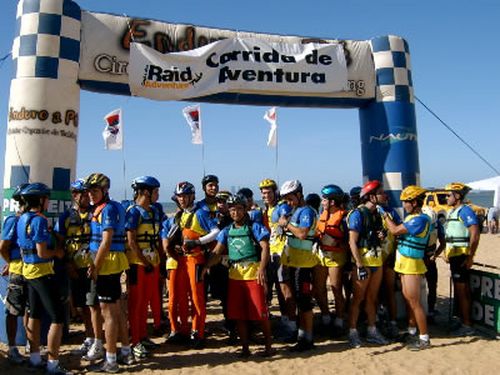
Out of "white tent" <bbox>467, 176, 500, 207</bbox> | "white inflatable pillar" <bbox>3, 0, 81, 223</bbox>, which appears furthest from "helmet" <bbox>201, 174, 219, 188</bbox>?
"white tent" <bbox>467, 176, 500, 207</bbox>

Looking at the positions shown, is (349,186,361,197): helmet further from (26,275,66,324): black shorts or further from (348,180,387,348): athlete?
(26,275,66,324): black shorts

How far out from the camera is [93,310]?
4.84 metres

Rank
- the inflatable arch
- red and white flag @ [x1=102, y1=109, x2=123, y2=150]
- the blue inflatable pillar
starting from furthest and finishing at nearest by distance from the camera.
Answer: red and white flag @ [x1=102, y1=109, x2=123, y2=150], the blue inflatable pillar, the inflatable arch

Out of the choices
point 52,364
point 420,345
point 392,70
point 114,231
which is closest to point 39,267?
point 114,231

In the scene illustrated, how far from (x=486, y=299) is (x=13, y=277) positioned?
5776 mm

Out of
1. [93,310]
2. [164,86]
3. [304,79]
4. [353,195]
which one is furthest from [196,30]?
[93,310]

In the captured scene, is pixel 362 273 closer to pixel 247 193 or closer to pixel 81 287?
pixel 247 193

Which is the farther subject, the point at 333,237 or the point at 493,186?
the point at 493,186

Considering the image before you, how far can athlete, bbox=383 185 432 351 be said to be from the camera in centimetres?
525

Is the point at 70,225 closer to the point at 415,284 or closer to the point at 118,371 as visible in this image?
the point at 118,371

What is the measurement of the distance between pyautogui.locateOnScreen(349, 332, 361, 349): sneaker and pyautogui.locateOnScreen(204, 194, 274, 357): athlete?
1.13 m

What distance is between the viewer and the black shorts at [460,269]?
19.4 feet

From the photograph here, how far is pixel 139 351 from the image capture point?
5.12 meters

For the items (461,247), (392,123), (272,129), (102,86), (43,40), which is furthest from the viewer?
(272,129)
